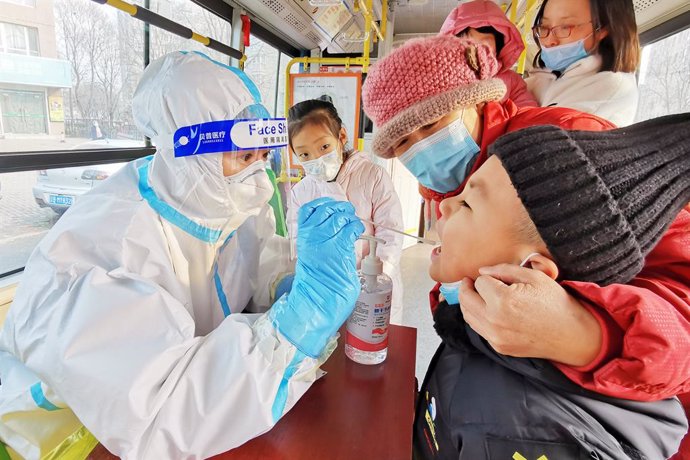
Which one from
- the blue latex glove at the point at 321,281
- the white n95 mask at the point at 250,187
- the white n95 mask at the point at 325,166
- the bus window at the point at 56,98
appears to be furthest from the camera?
the white n95 mask at the point at 325,166

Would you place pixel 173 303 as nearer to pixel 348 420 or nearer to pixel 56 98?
pixel 348 420

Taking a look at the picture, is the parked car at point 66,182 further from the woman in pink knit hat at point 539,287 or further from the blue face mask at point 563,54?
the blue face mask at point 563,54

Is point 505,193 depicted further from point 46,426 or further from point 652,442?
point 46,426

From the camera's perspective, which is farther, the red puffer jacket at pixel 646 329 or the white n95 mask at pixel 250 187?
the white n95 mask at pixel 250 187

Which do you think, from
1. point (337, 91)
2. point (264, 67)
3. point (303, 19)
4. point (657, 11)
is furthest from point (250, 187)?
point (264, 67)

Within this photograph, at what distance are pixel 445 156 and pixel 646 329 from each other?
17.9 inches

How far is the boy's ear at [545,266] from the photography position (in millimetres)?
477

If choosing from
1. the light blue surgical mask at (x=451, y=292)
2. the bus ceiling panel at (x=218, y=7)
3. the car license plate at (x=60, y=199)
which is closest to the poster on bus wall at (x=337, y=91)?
the bus ceiling panel at (x=218, y=7)

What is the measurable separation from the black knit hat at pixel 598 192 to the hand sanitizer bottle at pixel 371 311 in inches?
16.5

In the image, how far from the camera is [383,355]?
0.96 m

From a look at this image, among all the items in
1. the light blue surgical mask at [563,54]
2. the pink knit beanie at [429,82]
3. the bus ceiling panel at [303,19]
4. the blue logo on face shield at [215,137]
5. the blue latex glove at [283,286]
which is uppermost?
the bus ceiling panel at [303,19]

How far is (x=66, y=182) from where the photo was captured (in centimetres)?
191

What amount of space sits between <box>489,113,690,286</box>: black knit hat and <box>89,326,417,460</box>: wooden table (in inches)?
18.8

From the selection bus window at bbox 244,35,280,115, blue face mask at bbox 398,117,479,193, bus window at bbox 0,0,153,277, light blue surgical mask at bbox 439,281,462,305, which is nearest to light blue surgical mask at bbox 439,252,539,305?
light blue surgical mask at bbox 439,281,462,305
